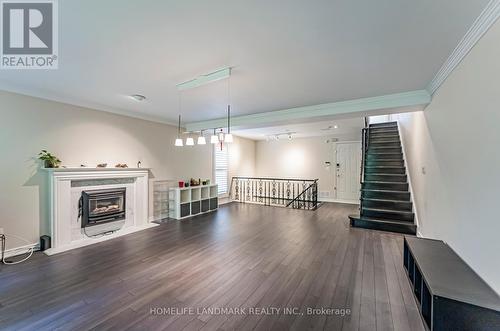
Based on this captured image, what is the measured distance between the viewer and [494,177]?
5.60ft

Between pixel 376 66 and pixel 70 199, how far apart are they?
17.7 ft

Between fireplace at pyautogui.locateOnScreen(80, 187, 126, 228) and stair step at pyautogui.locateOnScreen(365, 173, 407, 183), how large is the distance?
625 cm

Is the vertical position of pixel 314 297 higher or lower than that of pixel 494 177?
lower

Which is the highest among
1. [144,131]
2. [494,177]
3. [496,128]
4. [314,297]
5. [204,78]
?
[204,78]

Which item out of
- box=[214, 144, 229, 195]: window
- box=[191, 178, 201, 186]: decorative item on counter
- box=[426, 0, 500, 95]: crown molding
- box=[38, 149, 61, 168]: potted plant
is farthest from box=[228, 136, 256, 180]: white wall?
box=[426, 0, 500, 95]: crown molding

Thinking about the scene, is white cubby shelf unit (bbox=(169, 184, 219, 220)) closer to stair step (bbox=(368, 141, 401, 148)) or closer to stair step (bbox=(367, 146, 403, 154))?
stair step (bbox=(367, 146, 403, 154))

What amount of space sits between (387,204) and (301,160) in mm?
4287

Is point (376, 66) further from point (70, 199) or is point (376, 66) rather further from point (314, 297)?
point (70, 199)

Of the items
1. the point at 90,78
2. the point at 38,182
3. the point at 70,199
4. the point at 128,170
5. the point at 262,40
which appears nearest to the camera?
the point at 262,40

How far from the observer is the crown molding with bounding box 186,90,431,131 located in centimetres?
349

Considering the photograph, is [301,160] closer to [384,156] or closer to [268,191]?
[268,191]

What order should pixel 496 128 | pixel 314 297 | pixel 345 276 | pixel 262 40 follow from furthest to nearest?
pixel 345 276 < pixel 314 297 < pixel 262 40 < pixel 496 128

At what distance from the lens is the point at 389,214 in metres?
4.75

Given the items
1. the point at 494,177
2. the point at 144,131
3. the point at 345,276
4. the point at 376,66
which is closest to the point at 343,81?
the point at 376,66
